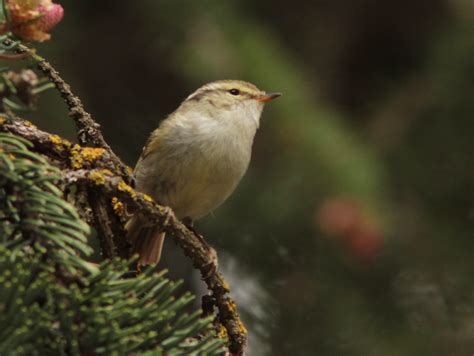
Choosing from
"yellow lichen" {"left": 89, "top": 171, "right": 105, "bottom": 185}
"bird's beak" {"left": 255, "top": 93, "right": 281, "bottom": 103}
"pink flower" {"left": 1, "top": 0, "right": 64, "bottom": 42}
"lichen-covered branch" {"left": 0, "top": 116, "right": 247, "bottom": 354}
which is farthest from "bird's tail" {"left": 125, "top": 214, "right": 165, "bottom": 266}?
"pink flower" {"left": 1, "top": 0, "right": 64, "bottom": 42}

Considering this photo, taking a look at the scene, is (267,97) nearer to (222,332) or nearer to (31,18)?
(222,332)

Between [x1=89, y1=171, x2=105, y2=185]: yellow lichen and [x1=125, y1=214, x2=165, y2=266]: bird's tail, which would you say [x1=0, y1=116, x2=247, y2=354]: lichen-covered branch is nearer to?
[x1=89, y1=171, x2=105, y2=185]: yellow lichen

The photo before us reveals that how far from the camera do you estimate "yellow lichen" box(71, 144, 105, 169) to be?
75.1 inches

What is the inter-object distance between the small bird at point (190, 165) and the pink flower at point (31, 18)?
1.67 meters

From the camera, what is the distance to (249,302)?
3.72 m

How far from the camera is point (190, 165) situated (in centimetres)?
343

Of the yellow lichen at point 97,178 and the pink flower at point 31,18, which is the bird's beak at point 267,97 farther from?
the pink flower at point 31,18

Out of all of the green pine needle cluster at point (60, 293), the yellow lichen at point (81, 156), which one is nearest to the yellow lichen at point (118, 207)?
the yellow lichen at point (81, 156)

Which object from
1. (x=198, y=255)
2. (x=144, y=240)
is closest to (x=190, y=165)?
(x=144, y=240)

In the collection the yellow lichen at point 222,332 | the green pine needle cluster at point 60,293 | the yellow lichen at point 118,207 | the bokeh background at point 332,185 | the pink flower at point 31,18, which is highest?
the bokeh background at point 332,185

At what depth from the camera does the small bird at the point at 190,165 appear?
3410mm

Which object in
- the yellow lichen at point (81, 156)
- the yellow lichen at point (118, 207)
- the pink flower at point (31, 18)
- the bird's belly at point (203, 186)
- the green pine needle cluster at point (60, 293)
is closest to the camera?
the green pine needle cluster at point (60, 293)

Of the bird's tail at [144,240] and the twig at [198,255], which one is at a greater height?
the bird's tail at [144,240]

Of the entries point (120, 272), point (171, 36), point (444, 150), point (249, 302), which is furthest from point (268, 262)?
point (120, 272)
